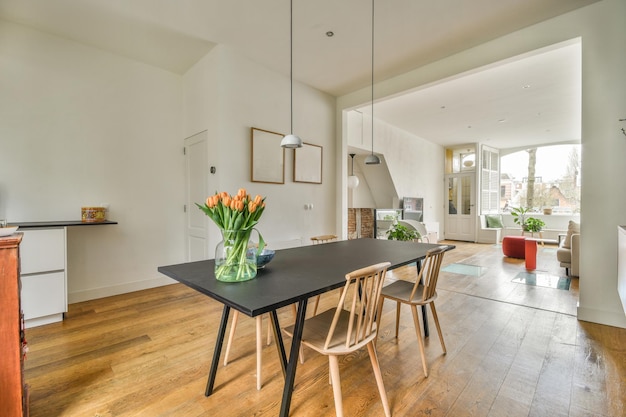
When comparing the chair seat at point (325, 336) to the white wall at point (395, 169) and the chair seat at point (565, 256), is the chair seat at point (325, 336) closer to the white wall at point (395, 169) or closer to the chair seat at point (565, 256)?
the white wall at point (395, 169)

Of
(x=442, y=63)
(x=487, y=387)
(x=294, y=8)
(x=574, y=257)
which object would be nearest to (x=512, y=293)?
(x=574, y=257)

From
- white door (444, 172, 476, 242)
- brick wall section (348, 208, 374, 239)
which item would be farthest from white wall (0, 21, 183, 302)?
white door (444, 172, 476, 242)

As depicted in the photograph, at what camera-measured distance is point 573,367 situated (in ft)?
6.37

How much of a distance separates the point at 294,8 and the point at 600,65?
2946 millimetres

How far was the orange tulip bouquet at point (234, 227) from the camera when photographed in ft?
4.63

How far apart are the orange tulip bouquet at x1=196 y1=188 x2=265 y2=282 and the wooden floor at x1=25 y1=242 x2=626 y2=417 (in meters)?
0.79

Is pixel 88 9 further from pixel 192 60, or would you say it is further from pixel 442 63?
pixel 442 63

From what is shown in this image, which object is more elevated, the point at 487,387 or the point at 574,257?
the point at 574,257

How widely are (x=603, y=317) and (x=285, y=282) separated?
3.20m

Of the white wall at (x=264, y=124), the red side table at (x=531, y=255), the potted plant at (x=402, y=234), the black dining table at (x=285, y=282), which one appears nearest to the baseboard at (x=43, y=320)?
the white wall at (x=264, y=124)

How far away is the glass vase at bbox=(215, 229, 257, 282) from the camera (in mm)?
1434

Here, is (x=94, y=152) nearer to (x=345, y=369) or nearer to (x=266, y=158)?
(x=266, y=158)

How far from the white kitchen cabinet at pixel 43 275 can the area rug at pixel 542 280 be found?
222 inches

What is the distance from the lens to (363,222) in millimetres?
7652
